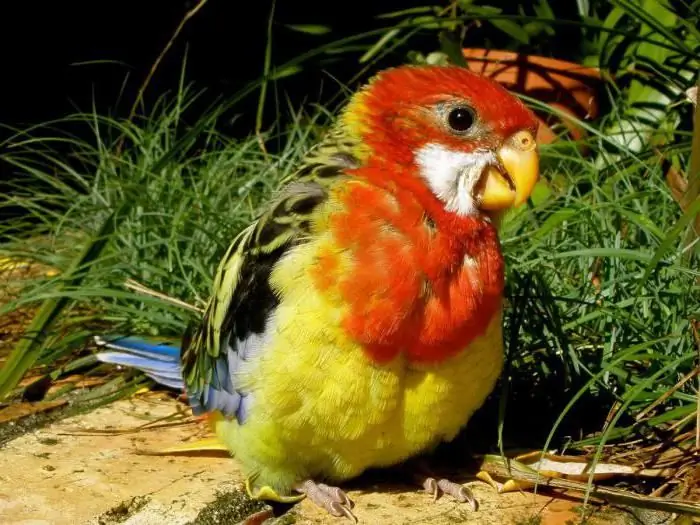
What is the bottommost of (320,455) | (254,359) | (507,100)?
(320,455)

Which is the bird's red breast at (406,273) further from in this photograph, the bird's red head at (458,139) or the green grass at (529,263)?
the green grass at (529,263)

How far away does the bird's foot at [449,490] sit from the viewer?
1913mm

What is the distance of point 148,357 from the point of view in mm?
2492

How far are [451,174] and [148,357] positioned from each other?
1103mm

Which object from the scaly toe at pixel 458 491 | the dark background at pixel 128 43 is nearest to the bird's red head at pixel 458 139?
the scaly toe at pixel 458 491

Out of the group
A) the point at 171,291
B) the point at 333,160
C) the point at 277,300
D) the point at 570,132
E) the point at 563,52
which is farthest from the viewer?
the point at 563,52

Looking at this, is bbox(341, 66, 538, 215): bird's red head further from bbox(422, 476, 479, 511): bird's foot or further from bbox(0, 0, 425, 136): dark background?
bbox(0, 0, 425, 136): dark background

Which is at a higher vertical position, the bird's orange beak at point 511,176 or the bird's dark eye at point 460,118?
the bird's dark eye at point 460,118

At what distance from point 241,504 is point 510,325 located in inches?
30.9

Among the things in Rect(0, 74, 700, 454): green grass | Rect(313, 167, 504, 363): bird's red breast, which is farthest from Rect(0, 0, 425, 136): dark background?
Rect(313, 167, 504, 363): bird's red breast

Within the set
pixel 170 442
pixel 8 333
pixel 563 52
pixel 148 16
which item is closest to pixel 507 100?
pixel 170 442

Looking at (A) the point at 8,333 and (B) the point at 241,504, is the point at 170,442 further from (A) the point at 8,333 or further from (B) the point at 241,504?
(A) the point at 8,333

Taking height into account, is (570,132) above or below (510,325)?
above

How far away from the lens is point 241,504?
1.93 m
